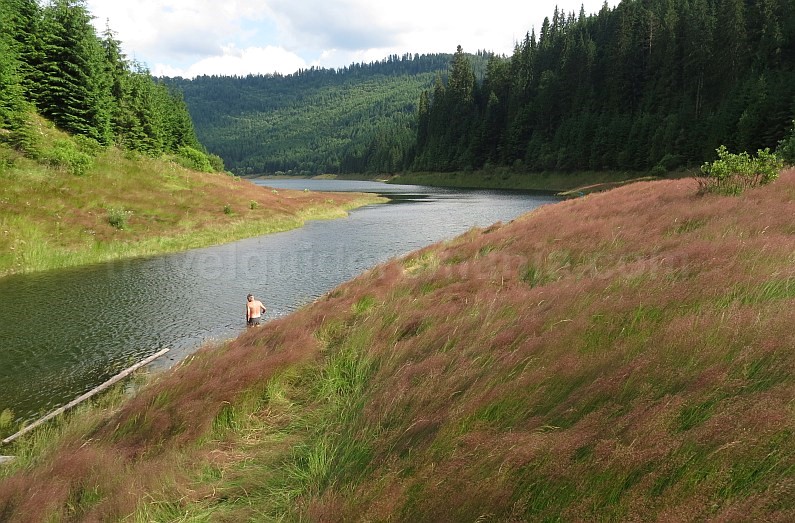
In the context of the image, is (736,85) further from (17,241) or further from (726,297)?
(17,241)

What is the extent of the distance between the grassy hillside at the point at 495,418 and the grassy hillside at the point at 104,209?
76.5ft

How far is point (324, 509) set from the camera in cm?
379

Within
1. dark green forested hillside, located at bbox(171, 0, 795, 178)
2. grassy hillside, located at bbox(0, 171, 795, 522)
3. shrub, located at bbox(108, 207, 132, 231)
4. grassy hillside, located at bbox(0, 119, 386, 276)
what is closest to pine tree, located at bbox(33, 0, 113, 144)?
grassy hillside, located at bbox(0, 119, 386, 276)

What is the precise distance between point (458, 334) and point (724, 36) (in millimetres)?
96765

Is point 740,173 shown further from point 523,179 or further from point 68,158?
point 523,179

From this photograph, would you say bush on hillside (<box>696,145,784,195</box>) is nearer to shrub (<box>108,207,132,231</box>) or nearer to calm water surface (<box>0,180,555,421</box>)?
calm water surface (<box>0,180,555,421</box>)

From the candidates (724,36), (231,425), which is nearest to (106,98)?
Answer: (231,425)

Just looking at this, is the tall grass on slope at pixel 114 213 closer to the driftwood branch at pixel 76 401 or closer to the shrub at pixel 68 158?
the shrub at pixel 68 158

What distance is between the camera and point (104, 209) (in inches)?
1359

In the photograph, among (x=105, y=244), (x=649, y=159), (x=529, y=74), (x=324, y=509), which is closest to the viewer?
(x=324, y=509)

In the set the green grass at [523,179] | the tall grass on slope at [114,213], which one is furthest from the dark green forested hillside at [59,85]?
the green grass at [523,179]

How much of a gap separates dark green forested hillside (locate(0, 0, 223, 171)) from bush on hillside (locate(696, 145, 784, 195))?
45.6 meters

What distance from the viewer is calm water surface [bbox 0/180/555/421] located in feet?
41.4

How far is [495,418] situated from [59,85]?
56678 millimetres
